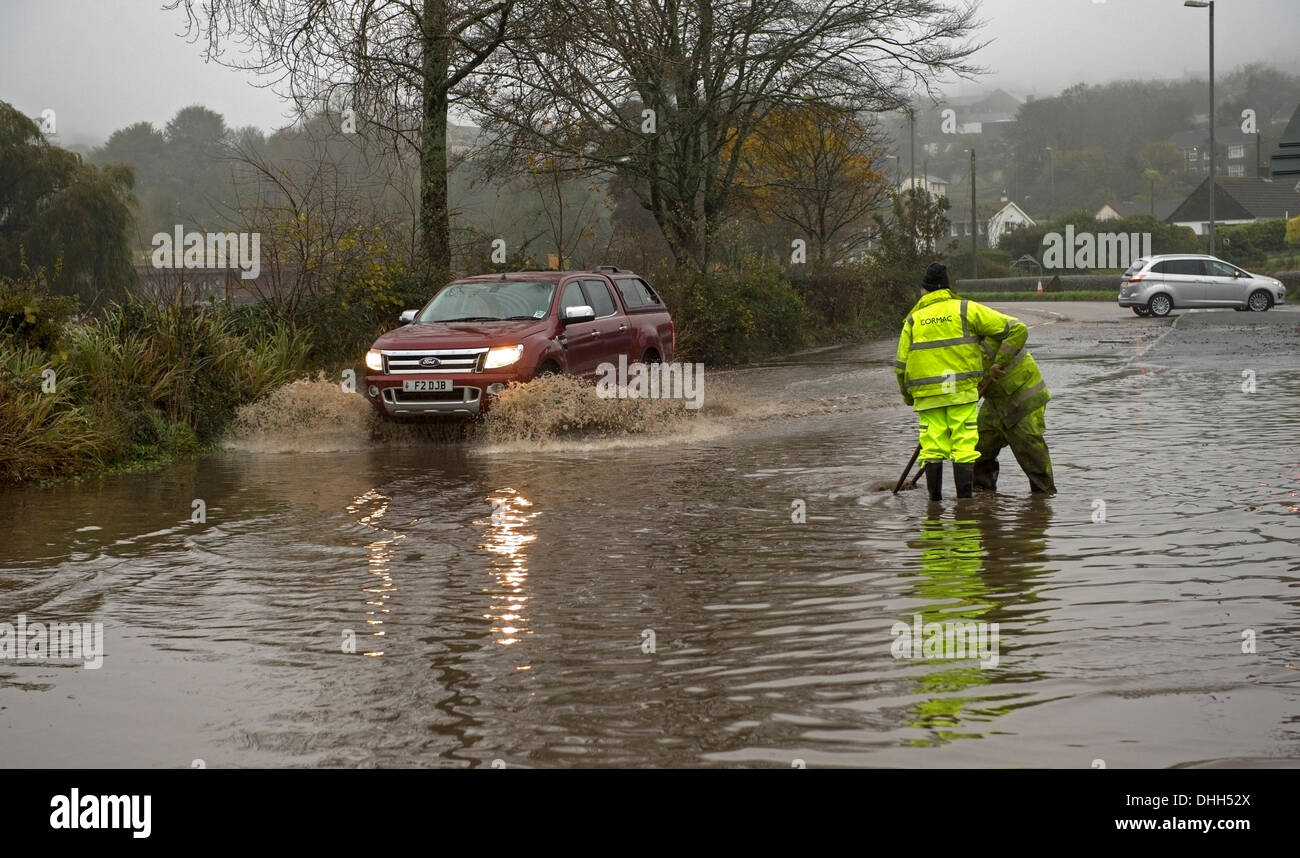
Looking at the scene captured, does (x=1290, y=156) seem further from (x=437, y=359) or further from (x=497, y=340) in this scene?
(x=437, y=359)

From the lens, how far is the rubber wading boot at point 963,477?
10250mm

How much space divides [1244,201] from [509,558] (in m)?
101

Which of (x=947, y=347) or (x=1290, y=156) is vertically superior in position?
(x=1290, y=156)

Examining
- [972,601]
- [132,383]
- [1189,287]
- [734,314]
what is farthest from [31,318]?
[1189,287]

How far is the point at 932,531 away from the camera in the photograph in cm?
930

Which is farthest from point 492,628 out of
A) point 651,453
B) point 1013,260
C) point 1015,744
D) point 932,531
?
point 1013,260

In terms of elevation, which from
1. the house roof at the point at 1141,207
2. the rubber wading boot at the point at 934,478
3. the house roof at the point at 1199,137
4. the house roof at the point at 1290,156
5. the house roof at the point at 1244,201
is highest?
the house roof at the point at 1199,137

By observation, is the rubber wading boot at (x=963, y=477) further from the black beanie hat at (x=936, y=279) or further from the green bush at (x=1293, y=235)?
the green bush at (x=1293, y=235)

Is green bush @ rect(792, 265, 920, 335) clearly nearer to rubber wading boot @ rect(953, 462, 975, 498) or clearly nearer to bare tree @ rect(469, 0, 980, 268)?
bare tree @ rect(469, 0, 980, 268)

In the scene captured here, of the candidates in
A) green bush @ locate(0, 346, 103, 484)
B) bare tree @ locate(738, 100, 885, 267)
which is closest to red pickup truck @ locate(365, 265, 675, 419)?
green bush @ locate(0, 346, 103, 484)

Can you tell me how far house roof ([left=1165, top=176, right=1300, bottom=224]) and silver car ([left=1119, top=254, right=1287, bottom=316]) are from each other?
61657mm

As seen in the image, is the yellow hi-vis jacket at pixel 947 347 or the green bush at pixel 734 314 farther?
the green bush at pixel 734 314

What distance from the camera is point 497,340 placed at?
15.0 m

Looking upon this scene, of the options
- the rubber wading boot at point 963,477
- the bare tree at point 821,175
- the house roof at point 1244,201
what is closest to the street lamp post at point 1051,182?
the house roof at point 1244,201
